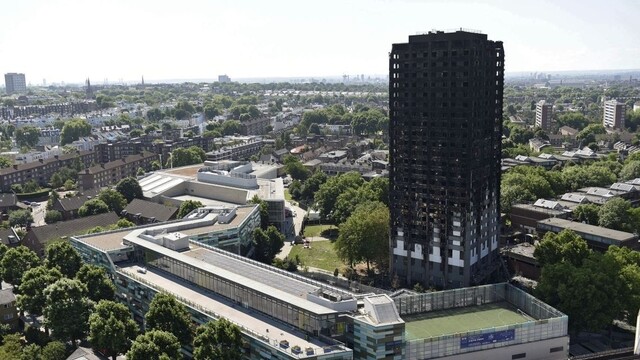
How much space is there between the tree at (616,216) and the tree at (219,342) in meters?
58.5

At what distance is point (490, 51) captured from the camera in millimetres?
68188

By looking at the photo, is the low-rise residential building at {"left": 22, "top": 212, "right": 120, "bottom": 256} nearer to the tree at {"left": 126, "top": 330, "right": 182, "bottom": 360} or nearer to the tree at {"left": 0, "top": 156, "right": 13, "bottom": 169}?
the tree at {"left": 126, "top": 330, "right": 182, "bottom": 360}

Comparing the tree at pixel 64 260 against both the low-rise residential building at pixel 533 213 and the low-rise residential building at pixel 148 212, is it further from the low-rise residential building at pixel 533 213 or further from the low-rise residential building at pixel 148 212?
the low-rise residential building at pixel 533 213

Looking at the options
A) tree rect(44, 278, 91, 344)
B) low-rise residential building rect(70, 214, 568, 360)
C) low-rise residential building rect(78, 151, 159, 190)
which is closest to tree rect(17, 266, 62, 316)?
tree rect(44, 278, 91, 344)

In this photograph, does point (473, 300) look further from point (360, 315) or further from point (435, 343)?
point (360, 315)

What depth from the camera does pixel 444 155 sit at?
66.8 meters

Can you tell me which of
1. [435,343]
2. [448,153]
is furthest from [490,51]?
[435,343]

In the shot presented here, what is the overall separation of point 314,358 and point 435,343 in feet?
37.3

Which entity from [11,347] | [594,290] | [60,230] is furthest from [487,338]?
[60,230]

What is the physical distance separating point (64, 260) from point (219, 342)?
2923 cm

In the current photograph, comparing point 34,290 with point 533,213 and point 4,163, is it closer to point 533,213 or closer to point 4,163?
point 533,213

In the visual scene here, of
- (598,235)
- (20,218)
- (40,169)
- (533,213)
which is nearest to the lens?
(598,235)

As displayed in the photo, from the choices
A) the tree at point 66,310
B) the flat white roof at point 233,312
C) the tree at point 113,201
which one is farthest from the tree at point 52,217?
the tree at point 66,310

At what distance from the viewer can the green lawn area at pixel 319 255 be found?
3105 inches
